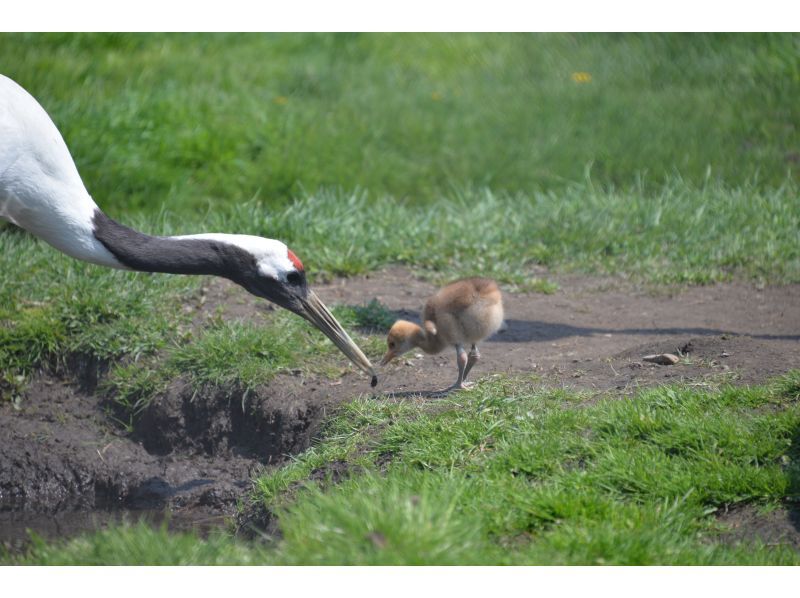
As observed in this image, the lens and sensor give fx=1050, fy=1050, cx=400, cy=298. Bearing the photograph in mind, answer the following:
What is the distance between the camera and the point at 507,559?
3.82 m

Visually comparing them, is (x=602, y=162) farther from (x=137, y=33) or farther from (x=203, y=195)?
(x=137, y=33)

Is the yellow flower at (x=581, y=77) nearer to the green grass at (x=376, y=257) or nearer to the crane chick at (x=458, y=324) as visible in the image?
the green grass at (x=376, y=257)

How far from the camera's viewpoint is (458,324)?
545 centimetres

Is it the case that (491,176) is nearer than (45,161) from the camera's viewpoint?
No

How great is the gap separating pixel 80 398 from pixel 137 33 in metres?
5.46

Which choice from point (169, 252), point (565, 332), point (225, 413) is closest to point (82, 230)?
point (169, 252)

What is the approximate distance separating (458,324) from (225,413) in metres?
1.42

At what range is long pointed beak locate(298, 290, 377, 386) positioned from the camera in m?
5.41

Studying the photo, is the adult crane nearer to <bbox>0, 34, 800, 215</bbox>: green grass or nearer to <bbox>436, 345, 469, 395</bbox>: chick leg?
<bbox>436, 345, 469, 395</bbox>: chick leg

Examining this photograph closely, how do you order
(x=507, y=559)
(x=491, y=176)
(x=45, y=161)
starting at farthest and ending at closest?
1. (x=491, y=176)
2. (x=45, y=161)
3. (x=507, y=559)

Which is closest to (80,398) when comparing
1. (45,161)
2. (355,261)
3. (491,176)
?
(45,161)

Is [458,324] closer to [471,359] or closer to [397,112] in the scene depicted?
Answer: [471,359]

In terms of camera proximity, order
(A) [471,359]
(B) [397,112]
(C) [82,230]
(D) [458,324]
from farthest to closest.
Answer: (B) [397,112] → (A) [471,359] → (D) [458,324] → (C) [82,230]

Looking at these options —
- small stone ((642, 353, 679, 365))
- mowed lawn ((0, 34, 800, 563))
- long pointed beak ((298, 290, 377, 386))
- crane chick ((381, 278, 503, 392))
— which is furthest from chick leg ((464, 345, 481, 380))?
small stone ((642, 353, 679, 365))
